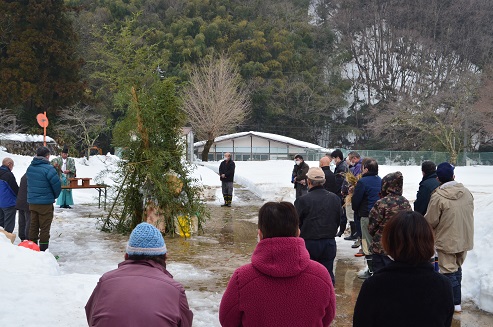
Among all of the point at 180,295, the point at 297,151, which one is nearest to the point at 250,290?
the point at 180,295

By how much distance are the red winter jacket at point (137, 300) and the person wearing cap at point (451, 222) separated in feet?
13.2

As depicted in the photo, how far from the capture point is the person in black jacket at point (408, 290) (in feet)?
9.41

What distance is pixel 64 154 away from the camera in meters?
15.9

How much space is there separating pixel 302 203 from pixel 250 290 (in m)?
3.21

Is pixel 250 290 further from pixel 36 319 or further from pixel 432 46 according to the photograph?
pixel 432 46

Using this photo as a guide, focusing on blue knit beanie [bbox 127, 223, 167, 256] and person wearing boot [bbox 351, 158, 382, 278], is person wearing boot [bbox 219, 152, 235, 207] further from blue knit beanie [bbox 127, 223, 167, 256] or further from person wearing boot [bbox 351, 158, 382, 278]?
blue knit beanie [bbox 127, 223, 167, 256]

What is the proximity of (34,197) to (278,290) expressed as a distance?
22.4 ft

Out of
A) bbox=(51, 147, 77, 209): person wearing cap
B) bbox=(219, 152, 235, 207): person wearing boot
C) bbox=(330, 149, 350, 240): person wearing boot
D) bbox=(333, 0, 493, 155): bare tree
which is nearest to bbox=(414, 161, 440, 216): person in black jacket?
bbox=(330, 149, 350, 240): person wearing boot

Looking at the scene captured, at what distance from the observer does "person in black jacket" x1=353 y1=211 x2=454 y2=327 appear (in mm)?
2869

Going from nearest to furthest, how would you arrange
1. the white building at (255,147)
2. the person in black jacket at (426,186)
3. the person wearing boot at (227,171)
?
the person in black jacket at (426,186) < the person wearing boot at (227,171) < the white building at (255,147)

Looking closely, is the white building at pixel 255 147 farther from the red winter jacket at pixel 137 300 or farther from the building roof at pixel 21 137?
the red winter jacket at pixel 137 300

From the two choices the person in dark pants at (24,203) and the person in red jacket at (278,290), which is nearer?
the person in red jacket at (278,290)

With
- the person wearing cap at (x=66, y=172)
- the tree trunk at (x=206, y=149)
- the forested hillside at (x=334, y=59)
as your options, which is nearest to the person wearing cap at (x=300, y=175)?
the person wearing cap at (x=66, y=172)

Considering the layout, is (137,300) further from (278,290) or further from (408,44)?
(408,44)
